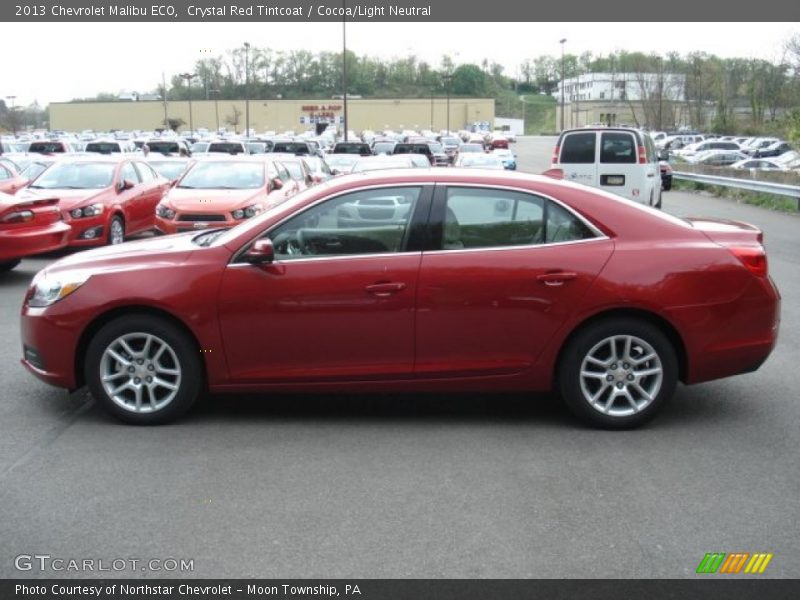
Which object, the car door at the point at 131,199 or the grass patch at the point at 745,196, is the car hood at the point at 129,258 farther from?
the grass patch at the point at 745,196

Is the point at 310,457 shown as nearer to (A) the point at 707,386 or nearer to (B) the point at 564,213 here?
(B) the point at 564,213

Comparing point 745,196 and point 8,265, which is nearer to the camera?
point 8,265

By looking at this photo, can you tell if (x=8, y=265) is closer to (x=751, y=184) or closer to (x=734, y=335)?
(x=734, y=335)

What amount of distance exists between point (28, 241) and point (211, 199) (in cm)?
330

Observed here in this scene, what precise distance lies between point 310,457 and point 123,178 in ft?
39.2

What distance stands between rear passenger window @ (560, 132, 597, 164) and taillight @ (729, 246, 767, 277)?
548 inches

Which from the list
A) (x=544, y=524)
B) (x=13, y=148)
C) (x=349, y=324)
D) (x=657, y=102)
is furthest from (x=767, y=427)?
(x=657, y=102)

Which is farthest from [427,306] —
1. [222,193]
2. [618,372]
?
[222,193]

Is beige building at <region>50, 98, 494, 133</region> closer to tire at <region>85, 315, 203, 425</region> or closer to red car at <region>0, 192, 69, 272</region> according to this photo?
red car at <region>0, 192, 69, 272</region>

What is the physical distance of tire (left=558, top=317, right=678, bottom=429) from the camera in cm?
581

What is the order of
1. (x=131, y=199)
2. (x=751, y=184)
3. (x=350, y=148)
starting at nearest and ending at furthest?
1. (x=131, y=199)
2. (x=751, y=184)
3. (x=350, y=148)

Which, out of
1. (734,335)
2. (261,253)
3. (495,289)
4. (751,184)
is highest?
(261,253)

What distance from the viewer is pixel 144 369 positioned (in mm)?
5926

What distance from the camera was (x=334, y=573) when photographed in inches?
153
